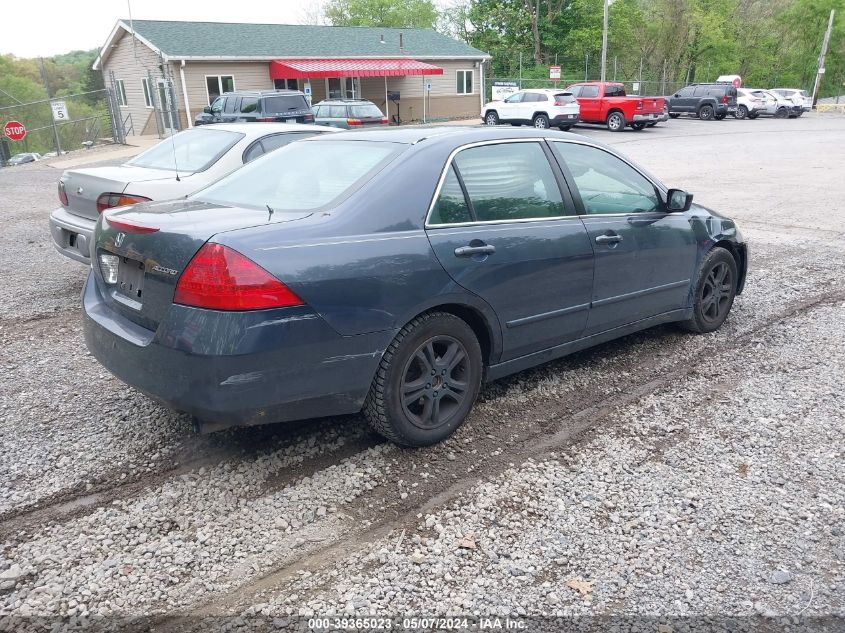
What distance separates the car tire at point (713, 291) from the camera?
5.17m

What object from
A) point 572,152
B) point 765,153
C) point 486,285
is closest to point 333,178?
point 486,285

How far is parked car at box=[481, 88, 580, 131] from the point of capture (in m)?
27.2

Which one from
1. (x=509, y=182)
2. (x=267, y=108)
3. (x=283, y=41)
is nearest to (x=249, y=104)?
(x=267, y=108)

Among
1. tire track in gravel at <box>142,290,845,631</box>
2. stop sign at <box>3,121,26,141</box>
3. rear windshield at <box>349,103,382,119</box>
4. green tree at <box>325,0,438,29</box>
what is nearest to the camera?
tire track in gravel at <box>142,290,845,631</box>

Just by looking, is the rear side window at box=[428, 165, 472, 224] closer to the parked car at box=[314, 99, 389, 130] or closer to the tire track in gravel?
the tire track in gravel

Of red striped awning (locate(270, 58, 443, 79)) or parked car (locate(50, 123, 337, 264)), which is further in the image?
red striped awning (locate(270, 58, 443, 79))

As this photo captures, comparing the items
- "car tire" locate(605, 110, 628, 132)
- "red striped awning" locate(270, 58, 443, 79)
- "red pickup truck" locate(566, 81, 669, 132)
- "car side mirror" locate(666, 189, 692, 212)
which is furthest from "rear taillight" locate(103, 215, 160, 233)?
"red striped awning" locate(270, 58, 443, 79)

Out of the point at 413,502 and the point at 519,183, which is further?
the point at 519,183

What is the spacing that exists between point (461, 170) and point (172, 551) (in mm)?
2296

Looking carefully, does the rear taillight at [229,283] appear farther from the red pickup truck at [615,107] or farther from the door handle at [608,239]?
the red pickup truck at [615,107]

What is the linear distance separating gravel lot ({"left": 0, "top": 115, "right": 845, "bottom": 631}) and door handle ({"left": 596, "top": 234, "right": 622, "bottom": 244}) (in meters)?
0.92

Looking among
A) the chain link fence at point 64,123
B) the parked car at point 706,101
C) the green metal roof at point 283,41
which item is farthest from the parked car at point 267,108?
the parked car at point 706,101

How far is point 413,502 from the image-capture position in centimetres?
318

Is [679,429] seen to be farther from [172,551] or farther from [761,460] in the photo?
[172,551]
